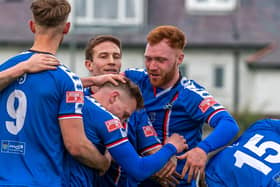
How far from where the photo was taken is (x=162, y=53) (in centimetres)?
784

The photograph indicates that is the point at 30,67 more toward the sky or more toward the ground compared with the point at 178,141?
more toward the sky

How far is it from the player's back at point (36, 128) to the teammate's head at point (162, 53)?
1.29 meters

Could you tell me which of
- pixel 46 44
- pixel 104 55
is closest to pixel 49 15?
pixel 46 44

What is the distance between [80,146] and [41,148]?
25 cm

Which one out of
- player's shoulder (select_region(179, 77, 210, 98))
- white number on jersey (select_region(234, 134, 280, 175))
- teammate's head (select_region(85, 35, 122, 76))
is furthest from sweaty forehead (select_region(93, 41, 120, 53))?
white number on jersey (select_region(234, 134, 280, 175))

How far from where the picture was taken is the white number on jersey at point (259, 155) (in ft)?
24.6

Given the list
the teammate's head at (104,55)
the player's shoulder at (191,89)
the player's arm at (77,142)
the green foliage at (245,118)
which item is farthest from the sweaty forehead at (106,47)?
the green foliage at (245,118)

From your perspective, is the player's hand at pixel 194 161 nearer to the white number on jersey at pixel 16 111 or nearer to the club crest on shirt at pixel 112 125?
the club crest on shirt at pixel 112 125

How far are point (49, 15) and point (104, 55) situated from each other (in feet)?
5.84

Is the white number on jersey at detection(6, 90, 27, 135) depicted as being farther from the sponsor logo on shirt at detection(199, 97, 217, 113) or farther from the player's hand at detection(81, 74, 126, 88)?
the sponsor logo on shirt at detection(199, 97, 217, 113)

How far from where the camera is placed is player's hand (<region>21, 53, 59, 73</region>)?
21.8ft

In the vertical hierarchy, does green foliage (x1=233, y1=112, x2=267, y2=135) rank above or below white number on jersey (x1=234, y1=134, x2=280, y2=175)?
below

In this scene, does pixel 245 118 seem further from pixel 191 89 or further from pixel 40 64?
pixel 40 64

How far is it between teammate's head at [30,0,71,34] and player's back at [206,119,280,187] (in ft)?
5.67
